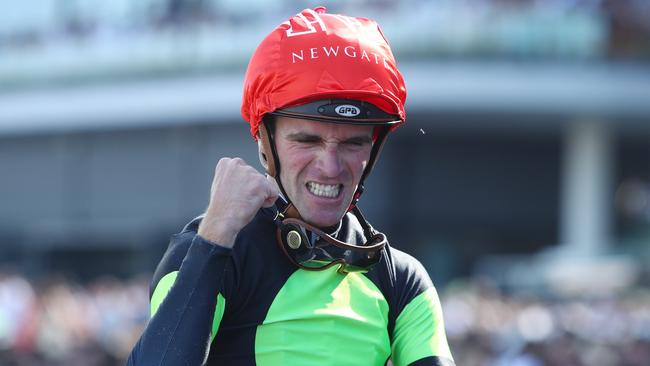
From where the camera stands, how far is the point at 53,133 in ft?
82.8

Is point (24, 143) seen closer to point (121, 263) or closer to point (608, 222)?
point (121, 263)

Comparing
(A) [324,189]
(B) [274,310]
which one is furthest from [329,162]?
(B) [274,310]

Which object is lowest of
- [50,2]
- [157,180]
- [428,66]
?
[157,180]

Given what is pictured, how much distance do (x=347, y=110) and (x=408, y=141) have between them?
1995cm

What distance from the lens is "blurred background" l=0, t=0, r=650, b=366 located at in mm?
19062

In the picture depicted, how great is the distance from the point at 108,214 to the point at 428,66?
29.0 feet

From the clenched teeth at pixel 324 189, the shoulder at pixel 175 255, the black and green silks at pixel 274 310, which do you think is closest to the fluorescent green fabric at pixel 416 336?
the black and green silks at pixel 274 310

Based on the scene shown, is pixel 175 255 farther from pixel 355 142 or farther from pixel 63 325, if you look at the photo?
pixel 63 325

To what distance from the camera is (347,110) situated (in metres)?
2.58

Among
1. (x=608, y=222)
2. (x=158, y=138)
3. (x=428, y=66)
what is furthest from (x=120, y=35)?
(x=608, y=222)

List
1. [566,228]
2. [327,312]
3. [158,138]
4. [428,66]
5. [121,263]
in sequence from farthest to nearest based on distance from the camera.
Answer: [121,263] → [158,138] → [566,228] → [428,66] → [327,312]

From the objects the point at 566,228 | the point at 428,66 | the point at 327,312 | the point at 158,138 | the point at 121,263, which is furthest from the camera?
the point at 121,263

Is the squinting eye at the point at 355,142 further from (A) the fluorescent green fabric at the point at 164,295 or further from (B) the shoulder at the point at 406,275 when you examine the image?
(A) the fluorescent green fabric at the point at 164,295

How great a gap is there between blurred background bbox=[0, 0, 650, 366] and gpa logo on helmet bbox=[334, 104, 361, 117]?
11091mm
